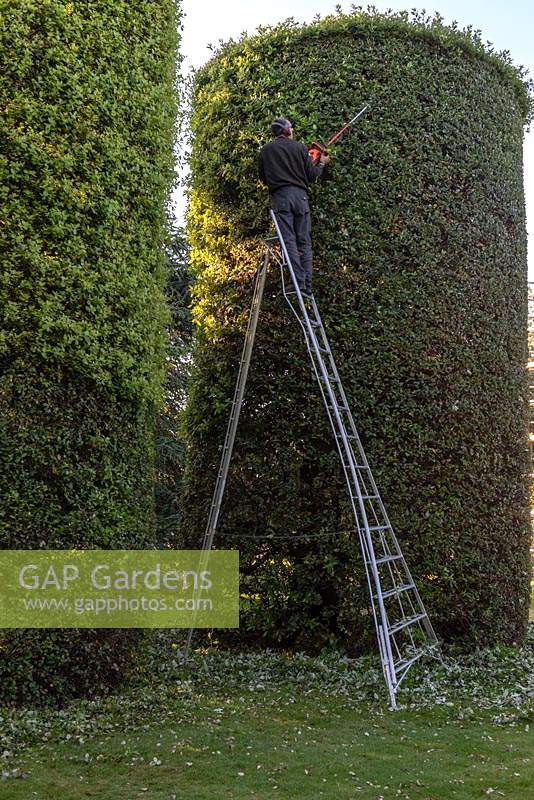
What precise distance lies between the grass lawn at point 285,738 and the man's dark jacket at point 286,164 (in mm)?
3995

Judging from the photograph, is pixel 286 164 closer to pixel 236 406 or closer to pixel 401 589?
pixel 236 406

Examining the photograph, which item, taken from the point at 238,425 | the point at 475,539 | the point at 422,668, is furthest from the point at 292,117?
the point at 422,668

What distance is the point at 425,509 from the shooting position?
706cm

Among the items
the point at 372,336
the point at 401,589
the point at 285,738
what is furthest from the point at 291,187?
the point at 285,738

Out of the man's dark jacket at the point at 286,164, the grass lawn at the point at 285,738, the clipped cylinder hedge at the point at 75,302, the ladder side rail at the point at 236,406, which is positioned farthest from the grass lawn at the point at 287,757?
the man's dark jacket at the point at 286,164

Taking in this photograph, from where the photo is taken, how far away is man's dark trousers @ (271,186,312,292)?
684 cm

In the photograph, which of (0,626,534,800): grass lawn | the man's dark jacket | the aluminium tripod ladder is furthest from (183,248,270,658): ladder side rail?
(0,626,534,800): grass lawn

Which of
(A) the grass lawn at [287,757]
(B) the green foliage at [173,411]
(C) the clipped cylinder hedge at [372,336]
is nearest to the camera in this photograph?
(A) the grass lawn at [287,757]

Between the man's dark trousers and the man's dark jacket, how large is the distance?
0.07m

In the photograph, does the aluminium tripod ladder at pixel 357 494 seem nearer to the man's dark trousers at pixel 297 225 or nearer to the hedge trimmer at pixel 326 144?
the man's dark trousers at pixel 297 225

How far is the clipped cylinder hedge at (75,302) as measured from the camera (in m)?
5.36

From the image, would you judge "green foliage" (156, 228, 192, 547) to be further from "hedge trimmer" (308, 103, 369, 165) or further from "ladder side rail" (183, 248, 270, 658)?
"hedge trimmer" (308, 103, 369, 165)

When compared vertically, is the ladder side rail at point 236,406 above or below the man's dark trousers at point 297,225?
below

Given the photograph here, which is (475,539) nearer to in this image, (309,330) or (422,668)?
(422,668)
